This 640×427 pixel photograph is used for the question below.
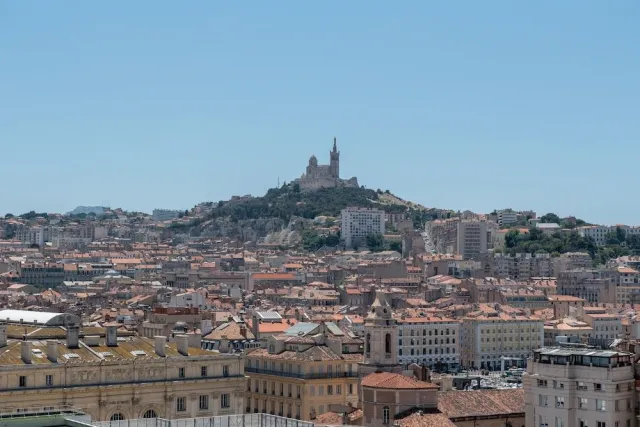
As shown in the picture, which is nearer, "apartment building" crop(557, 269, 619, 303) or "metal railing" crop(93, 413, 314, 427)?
"metal railing" crop(93, 413, 314, 427)

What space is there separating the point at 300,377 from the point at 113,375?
14779mm

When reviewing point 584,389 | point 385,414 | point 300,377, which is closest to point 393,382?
point 385,414

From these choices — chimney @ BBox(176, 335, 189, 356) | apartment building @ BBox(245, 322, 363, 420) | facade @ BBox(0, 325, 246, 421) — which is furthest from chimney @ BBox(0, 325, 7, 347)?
apartment building @ BBox(245, 322, 363, 420)

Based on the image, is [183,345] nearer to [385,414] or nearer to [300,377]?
[385,414]

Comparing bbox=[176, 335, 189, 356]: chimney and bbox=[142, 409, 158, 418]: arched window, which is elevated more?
bbox=[176, 335, 189, 356]: chimney

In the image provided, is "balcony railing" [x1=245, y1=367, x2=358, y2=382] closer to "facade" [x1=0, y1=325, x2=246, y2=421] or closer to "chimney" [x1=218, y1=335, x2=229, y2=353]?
"chimney" [x1=218, y1=335, x2=229, y2=353]

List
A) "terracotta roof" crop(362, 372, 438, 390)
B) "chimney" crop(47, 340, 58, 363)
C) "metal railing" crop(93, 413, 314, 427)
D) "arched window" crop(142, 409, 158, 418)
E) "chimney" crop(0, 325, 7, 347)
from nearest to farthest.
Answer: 1. "metal railing" crop(93, 413, 314, 427)
2. "terracotta roof" crop(362, 372, 438, 390)
3. "chimney" crop(47, 340, 58, 363)
4. "chimney" crop(0, 325, 7, 347)
5. "arched window" crop(142, 409, 158, 418)

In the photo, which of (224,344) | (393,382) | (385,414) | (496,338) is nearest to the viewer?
(385,414)

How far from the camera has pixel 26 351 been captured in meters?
48.7

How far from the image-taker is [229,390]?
174 ft

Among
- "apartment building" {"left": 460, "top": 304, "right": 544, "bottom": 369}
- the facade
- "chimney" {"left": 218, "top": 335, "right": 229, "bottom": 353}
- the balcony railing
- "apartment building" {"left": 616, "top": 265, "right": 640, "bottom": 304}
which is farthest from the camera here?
"apartment building" {"left": 616, "top": 265, "right": 640, "bottom": 304}

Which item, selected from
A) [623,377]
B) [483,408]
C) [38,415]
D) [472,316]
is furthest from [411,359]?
[38,415]

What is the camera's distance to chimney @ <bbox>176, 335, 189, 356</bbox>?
53.1 meters

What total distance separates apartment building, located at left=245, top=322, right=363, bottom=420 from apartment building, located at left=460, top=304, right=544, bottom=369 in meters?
61.7
